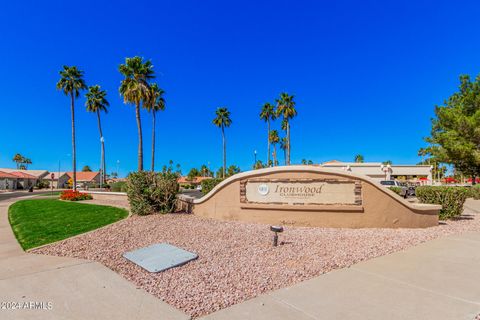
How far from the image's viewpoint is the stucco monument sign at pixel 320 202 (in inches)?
369

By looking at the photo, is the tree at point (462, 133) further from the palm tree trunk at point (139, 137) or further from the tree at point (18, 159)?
the tree at point (18, 159)

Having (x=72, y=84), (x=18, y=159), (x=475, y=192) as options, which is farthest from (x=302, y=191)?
(x=18, y=159)

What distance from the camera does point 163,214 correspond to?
37.7 ft

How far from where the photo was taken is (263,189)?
10.4 m

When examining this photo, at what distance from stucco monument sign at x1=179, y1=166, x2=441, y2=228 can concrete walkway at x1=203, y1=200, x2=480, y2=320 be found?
340cm

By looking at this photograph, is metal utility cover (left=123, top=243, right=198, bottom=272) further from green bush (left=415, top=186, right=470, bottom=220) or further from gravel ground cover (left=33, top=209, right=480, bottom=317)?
green bush (left=415, top=186, right=470, bottom=220)

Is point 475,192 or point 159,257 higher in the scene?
point 475,192

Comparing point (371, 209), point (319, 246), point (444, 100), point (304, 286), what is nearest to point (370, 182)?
point (371, 209)

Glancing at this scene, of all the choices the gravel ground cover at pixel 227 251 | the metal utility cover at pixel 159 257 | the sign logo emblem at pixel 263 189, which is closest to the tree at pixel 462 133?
the gravel ground cover at pixel 227 251

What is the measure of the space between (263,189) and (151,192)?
15.7 ft

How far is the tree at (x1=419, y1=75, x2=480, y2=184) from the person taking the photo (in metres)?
23.8

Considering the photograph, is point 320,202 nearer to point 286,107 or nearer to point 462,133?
point 462,133

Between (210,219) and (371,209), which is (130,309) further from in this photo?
(371,209)

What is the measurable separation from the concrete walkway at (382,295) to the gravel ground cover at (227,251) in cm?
34
